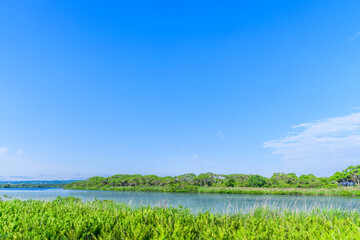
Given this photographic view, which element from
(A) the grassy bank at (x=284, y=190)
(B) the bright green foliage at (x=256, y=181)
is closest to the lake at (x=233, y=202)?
(A) the grassy bank at (x=284, y=190)

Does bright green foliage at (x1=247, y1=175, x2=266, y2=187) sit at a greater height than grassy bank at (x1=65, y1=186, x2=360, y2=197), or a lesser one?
greater

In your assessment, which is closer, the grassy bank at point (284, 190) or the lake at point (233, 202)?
the lake at point (233, 202)

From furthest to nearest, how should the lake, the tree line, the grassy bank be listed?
the tree line, the grassy bank, the lake

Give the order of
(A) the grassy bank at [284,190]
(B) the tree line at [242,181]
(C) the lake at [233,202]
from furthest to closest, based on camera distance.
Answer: (B) the tree line at [242,181]
(A) the grassy bank at [284,190]
(C) the lake at [233,202]

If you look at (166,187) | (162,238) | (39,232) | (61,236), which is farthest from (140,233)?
(166,187)

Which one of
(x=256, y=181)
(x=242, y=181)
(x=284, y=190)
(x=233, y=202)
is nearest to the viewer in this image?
(x=233, y=202)

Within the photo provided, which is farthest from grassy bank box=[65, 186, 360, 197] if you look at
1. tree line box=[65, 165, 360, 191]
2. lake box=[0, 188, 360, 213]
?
lake box=[0, 188, 360, 213]

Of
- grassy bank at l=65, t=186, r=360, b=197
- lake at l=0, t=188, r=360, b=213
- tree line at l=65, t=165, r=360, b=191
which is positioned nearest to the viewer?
lake at l=0, t=188, r=360, b=213

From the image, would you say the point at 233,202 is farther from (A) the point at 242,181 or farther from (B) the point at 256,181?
(A) the point at 242,181

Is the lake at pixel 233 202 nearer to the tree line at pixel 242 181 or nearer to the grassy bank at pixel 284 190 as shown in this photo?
the grassy bank at pixel 284 190

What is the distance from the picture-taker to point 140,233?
14.5ft

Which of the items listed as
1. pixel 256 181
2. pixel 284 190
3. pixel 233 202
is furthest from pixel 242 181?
pixel 233 202

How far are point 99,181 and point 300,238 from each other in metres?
87.4

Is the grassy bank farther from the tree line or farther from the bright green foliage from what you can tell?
the bright green foliage
